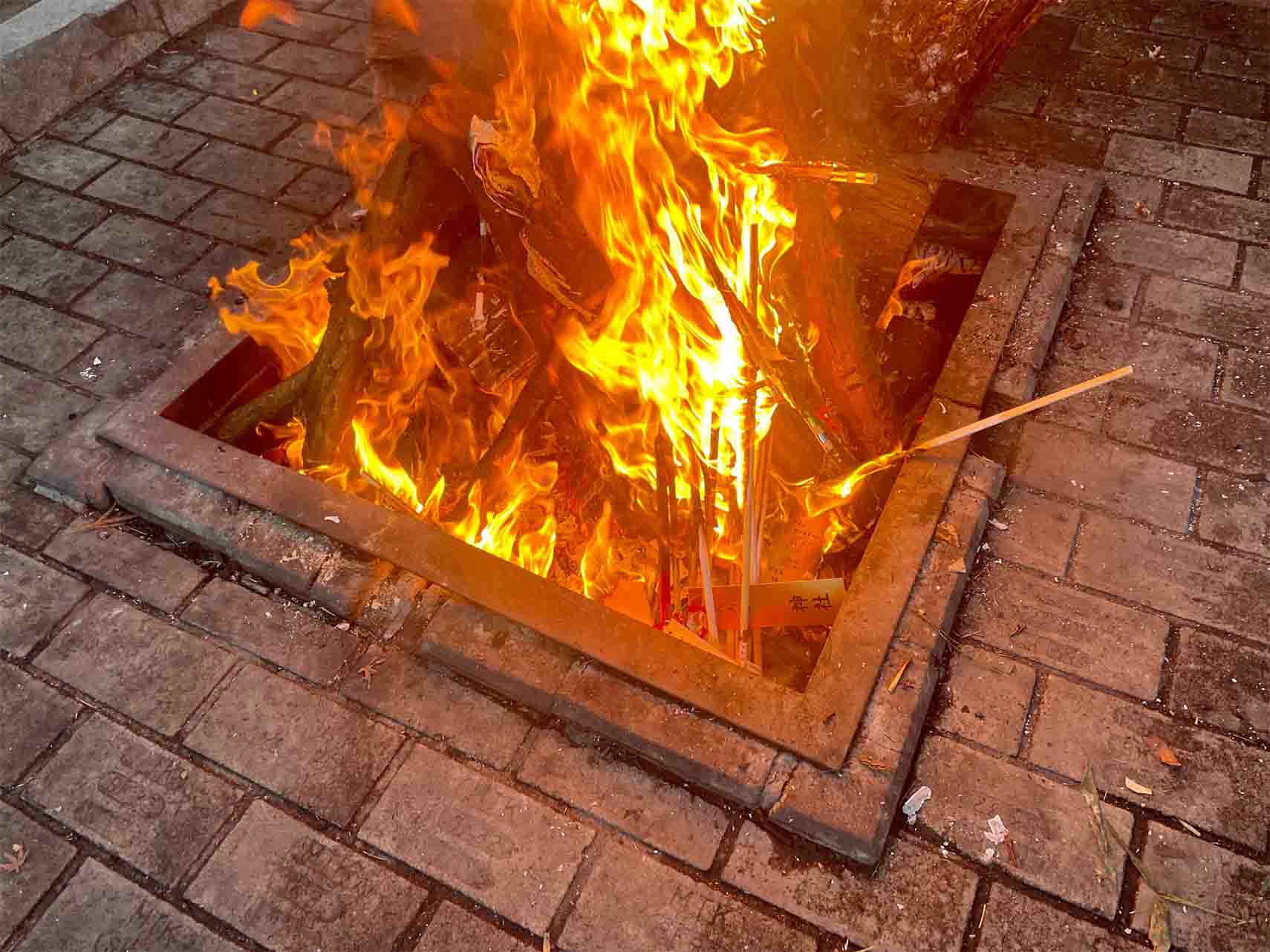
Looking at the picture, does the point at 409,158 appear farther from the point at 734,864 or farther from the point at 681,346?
the point at 734,864

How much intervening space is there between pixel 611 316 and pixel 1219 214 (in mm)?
3224

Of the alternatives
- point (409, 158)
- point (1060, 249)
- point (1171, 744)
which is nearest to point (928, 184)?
point (1060, 249)

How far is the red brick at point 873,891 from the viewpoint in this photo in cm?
257

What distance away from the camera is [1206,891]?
2602mm

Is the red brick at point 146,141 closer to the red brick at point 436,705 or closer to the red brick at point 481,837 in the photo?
the red brick at point 436,705

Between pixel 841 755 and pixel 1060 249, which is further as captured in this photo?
pixel 1060 249

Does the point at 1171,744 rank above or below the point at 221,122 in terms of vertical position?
below

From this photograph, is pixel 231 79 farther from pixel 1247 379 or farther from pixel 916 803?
pixel 1247 379

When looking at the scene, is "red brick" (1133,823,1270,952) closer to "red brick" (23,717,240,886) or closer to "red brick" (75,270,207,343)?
"red brick" (23,717,240,886)

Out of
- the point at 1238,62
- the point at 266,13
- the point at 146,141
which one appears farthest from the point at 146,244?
the point at 1238,62

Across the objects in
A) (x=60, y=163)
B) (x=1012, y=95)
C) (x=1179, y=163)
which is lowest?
(x=60, y=163)

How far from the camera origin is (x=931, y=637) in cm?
300

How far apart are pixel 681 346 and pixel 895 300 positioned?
1.32 metres

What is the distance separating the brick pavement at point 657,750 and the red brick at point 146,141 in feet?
4.84
